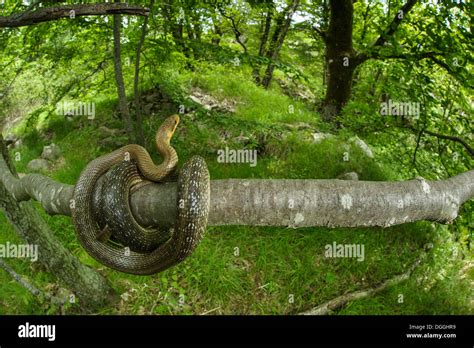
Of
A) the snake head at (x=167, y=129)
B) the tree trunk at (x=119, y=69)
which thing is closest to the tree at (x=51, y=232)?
the snake head at (x=167, y=129)

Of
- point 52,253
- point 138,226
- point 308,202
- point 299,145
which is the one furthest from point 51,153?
point 308,202

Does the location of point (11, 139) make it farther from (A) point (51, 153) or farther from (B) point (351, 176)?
(B) point (351, 176)

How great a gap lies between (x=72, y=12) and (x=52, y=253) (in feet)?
8.50

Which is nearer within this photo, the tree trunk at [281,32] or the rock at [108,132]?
the tree trunk at [281,32]

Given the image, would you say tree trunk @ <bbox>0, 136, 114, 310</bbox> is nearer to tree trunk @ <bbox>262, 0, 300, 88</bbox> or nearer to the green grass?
the green grass

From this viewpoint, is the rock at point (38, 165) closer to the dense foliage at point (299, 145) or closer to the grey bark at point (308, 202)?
the dense foliage at point (299, 145)

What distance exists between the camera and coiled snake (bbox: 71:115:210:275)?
52.6 inches

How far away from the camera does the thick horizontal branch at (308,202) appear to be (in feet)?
4.13

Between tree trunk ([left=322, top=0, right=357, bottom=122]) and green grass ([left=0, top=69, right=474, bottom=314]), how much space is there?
3.25 ft

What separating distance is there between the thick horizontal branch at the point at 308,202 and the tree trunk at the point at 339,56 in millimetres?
4223

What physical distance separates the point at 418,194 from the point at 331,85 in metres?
4.65

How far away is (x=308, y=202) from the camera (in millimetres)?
1265

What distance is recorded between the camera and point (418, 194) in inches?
54.3

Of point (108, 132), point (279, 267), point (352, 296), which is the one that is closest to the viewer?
point (352, 296)
